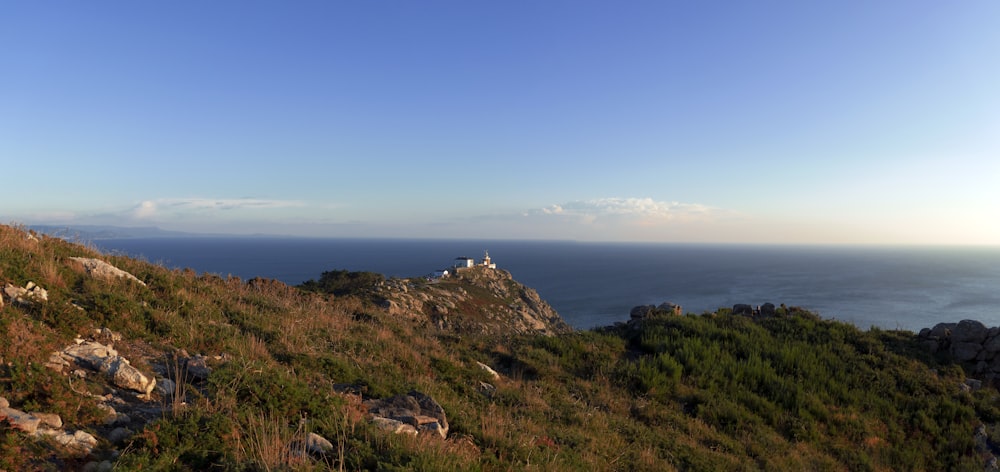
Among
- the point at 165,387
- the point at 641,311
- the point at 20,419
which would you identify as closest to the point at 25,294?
the point at 165,387

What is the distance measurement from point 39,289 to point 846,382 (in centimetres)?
1925

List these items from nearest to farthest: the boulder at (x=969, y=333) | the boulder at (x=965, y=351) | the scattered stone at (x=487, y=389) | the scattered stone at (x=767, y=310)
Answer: the scattered stone at (x=487, y=389) → the boulder at (x=965, y=351) → the boulder at (x=969, y=333) → the scattered stone at (x=767, y=310)

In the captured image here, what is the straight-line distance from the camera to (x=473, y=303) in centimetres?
5109

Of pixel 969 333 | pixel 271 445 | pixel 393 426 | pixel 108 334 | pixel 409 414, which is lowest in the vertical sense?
Result: pixel 969 333

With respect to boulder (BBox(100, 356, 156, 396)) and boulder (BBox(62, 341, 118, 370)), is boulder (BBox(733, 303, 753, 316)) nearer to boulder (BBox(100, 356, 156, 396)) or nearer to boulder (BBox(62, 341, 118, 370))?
boulder (BBox(100, 356, 156, 396))

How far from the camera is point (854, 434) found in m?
10.5

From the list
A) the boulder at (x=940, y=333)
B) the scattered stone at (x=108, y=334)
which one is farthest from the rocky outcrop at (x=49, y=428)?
the boulder at (x=940, y=333)

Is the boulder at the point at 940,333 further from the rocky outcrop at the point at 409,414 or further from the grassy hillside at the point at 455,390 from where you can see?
the rocky outcrop at the point at 409,414

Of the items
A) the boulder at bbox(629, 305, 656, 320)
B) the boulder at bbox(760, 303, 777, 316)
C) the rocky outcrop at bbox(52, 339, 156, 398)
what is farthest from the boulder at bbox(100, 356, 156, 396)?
the boulder at bbox(760, 303, 777, 316)

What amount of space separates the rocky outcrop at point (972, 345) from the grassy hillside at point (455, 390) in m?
0.79

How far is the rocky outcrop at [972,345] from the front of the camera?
50.0 feet

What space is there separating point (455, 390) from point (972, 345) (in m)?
19.0

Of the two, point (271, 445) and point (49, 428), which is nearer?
point (49, 428)

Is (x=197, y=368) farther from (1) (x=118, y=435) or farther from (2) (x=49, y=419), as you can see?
(2) (x=49, y=419)
